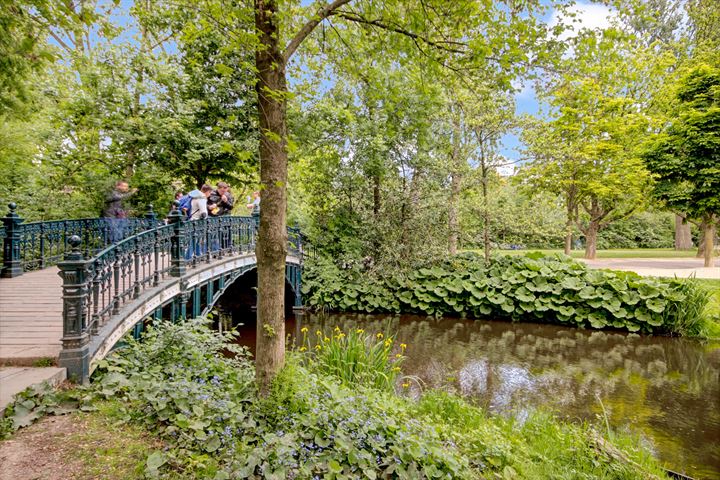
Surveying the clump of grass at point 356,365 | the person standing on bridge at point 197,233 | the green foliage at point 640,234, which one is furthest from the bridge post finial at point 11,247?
the green foliage at point 640,234

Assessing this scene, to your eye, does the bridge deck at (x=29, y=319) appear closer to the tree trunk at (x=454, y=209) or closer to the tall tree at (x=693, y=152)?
the tree trunk at (x=454, y=209)

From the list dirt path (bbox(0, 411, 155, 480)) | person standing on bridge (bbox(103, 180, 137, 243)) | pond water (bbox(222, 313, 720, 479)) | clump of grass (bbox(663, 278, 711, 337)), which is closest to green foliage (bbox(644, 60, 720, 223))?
clump of grass (bbox(663, 278, 711, 337))

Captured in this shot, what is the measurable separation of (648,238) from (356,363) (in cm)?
3335

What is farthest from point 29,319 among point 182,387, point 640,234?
point 640,234

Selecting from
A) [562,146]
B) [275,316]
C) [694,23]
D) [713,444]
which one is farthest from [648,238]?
[275,316]

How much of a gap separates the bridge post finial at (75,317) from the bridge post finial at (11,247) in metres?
4.91

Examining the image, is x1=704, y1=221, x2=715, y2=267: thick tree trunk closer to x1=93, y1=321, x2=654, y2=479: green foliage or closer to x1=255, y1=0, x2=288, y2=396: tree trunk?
x1=93, y1=321, x2=654, y2=479: green foliage

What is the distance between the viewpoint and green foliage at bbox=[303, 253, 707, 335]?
35.2 feet

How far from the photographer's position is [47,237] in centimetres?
858

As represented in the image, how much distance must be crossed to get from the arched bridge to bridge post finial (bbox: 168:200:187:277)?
0.05 ft

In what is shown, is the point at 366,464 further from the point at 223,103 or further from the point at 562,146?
the point at 562,146

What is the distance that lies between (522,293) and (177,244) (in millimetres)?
9812

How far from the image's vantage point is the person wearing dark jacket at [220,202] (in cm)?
998

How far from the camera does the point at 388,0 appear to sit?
3338mm
